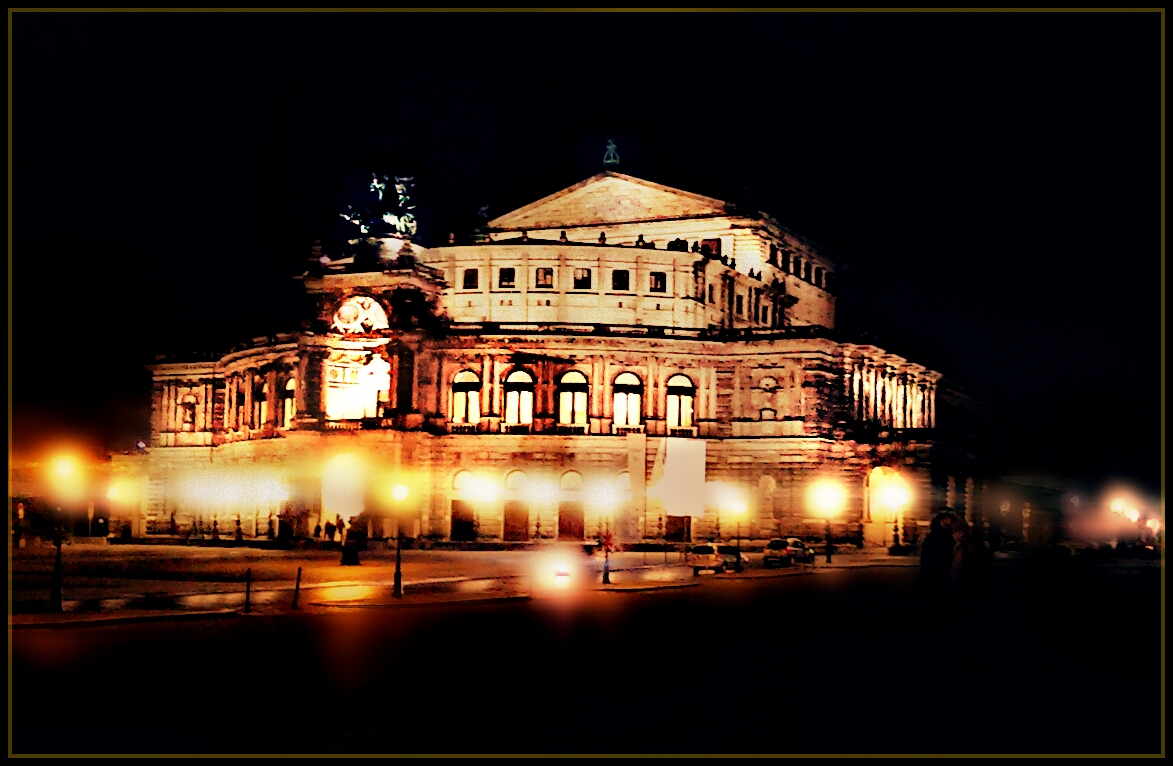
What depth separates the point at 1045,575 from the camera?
61594 mm

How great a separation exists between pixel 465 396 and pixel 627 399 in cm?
970

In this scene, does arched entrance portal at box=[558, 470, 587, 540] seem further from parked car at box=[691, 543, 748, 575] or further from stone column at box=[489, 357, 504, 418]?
parked car at box=[691, 543, 748, 575]

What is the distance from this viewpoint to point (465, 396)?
82.1 meters

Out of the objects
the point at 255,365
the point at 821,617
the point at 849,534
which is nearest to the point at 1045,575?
the point at 849,534

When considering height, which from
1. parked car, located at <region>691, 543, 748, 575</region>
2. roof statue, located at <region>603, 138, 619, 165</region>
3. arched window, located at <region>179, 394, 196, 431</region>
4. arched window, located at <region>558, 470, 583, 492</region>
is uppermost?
roof statue, located at <region>603, 138, 619, 165</region>

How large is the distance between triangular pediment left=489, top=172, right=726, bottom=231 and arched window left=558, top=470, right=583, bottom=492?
22372 millimetres

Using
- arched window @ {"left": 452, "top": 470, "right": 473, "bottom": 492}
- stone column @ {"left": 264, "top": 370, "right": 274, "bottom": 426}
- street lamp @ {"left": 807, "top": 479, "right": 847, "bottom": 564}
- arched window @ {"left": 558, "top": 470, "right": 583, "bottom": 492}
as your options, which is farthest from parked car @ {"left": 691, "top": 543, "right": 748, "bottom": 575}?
stone column @ {"left": 264, "top": 370, "right": 274, "bottom": 426}

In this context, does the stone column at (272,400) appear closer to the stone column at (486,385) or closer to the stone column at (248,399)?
the stone column at (248,399)

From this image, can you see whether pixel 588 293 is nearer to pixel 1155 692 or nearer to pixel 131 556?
pixel 131 556

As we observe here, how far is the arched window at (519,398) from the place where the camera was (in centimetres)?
8175

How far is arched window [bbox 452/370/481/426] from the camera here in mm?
81875

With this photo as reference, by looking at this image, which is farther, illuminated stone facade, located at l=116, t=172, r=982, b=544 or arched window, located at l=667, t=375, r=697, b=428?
arched window, located at l=667, t=375, r=697, b=428

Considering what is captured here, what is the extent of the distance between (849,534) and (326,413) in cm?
3140

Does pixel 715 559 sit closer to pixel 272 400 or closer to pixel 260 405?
pixel 272 400
